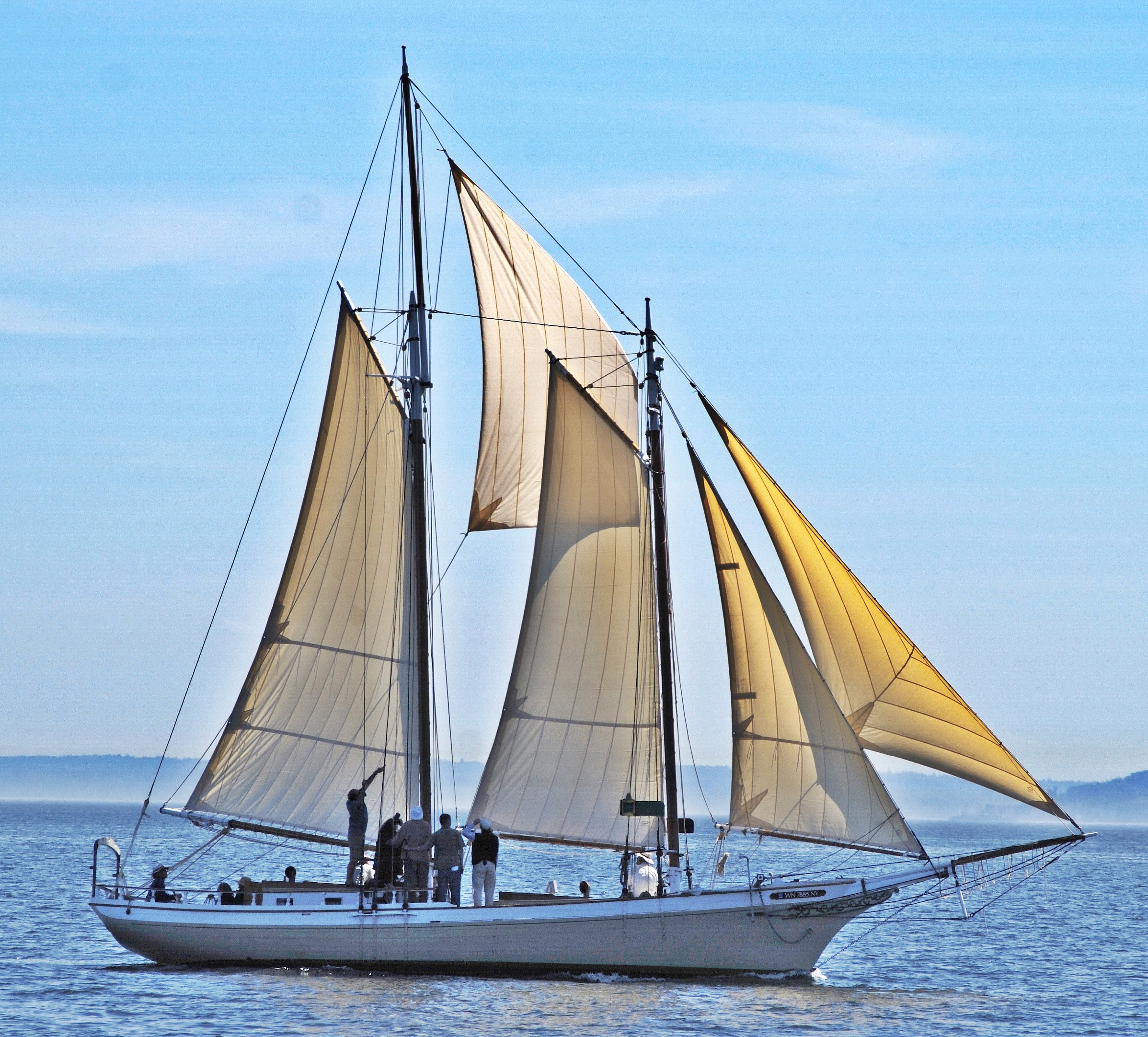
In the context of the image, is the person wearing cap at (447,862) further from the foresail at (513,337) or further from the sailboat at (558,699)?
the foresail at (513,337)

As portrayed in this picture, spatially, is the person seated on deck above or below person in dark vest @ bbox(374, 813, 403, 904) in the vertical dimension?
below

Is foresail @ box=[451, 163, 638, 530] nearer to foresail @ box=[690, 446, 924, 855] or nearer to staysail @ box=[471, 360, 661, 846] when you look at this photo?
A: staysail @ box=[471, 360, 661, 846]

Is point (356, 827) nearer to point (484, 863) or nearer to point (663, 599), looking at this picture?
point (484, 863)

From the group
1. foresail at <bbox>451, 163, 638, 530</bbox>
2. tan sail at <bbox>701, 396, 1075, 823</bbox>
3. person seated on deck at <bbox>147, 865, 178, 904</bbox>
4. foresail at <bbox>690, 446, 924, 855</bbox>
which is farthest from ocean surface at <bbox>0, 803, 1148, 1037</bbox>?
foresail at <bbox>451, 163, 638, 530</bbox>

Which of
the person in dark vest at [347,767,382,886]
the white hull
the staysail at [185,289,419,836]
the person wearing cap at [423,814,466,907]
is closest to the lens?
the white hull

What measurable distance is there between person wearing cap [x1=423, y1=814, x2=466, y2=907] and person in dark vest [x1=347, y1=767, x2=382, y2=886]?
1712mm

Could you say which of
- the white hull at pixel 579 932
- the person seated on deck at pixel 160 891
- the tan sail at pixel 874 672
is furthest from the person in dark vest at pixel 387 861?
the tan sail at pixel 874 672

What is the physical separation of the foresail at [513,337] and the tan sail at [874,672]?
5.16 metres

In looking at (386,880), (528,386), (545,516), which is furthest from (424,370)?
(386,880)

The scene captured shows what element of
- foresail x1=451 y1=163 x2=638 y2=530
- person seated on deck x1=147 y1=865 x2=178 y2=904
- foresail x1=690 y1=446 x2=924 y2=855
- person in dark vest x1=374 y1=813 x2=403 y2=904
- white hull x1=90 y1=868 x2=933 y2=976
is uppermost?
foresail x1=451 y1=163 x2=638 y2=530

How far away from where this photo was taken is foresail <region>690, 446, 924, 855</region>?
2966cm

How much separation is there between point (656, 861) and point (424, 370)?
11635 mm

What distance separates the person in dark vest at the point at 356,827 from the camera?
3164 centimetres

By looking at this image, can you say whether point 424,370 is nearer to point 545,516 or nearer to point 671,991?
point 545,516
